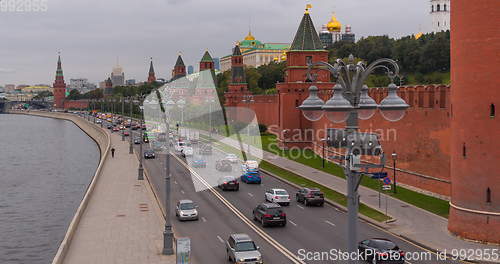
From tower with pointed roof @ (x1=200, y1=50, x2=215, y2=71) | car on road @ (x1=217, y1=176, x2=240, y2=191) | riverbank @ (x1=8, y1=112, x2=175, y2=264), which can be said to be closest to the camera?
riverbank @ (x1=8, y1=112, x2=175, y2=264)

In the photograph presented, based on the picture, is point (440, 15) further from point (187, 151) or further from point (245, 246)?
point (245, 246)

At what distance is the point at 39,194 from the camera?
53.5 metres

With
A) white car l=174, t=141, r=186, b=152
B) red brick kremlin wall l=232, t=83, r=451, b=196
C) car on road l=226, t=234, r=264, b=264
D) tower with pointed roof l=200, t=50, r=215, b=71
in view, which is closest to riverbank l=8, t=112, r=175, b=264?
car on road l=226, t=234, r=264, b=264

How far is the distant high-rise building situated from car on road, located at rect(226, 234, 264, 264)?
155049 mm

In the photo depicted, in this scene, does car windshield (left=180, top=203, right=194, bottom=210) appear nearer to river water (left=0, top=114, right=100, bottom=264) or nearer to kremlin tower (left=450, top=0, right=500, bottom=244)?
river water (left=0, top=114, right=100, bottom=264)

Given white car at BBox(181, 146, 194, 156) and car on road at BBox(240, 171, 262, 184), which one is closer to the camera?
car on road at BBox(240, 171, 262, 184)

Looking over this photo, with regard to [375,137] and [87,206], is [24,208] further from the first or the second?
[375,137]

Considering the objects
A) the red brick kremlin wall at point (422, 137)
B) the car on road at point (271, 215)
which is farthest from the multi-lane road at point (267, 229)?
the red brick kremlin wall at point (422, 137)

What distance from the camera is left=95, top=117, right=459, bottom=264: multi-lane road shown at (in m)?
24.1

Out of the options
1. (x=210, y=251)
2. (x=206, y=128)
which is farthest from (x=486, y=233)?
(x=206, y=128)

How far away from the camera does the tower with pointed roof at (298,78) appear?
67.8 m

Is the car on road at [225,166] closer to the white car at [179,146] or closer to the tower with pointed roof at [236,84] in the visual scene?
the white car at [179,146]

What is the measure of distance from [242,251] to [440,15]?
15794cm

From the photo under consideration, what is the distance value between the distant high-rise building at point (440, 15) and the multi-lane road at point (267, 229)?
135m
